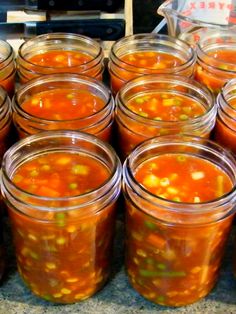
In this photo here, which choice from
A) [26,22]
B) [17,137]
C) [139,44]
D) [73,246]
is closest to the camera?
[73,246]

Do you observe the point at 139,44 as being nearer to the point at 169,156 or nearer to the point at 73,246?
the point at 169,156

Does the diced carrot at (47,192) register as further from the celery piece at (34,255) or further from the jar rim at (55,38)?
the jar rim at (55,38)

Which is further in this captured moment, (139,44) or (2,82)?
(139,44)

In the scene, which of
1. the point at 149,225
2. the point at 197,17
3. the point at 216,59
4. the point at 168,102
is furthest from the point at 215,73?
the point at 149,225

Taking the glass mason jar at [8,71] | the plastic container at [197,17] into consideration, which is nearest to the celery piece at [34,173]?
the glass mason jar at [8,71]

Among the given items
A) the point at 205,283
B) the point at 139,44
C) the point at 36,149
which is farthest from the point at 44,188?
the point at 139,44

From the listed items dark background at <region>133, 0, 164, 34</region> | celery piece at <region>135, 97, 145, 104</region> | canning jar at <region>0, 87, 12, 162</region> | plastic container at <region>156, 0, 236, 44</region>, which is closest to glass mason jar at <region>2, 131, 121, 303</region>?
canning jar at <region>0, 87, 12, 162</region>
